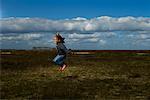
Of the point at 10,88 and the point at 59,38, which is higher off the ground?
the point at 59,38

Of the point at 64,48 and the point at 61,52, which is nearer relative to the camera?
the point at 64,48

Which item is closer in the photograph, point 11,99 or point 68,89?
point 11,99

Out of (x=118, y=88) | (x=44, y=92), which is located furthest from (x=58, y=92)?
(x=118, y=88)

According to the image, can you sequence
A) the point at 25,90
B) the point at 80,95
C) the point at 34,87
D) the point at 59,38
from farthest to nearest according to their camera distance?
1. the point at 59,38
2. the point at 34,87
3. the point at 25,90
4. the point at 80,95

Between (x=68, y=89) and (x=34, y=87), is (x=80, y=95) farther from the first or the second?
(x=34, y=87)

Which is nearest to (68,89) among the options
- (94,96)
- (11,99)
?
(94,96)

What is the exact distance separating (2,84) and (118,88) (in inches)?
219

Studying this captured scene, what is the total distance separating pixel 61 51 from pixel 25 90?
19.5 ft

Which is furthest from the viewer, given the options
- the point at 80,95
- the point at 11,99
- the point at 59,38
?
the point at 59,38

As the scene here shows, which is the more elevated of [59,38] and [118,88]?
[59,38]

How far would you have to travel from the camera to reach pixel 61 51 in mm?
22016

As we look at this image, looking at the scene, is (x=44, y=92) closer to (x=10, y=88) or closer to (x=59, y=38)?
(x=10, y=88)

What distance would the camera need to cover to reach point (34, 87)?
690 inches

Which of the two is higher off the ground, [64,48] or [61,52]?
[64,48]
